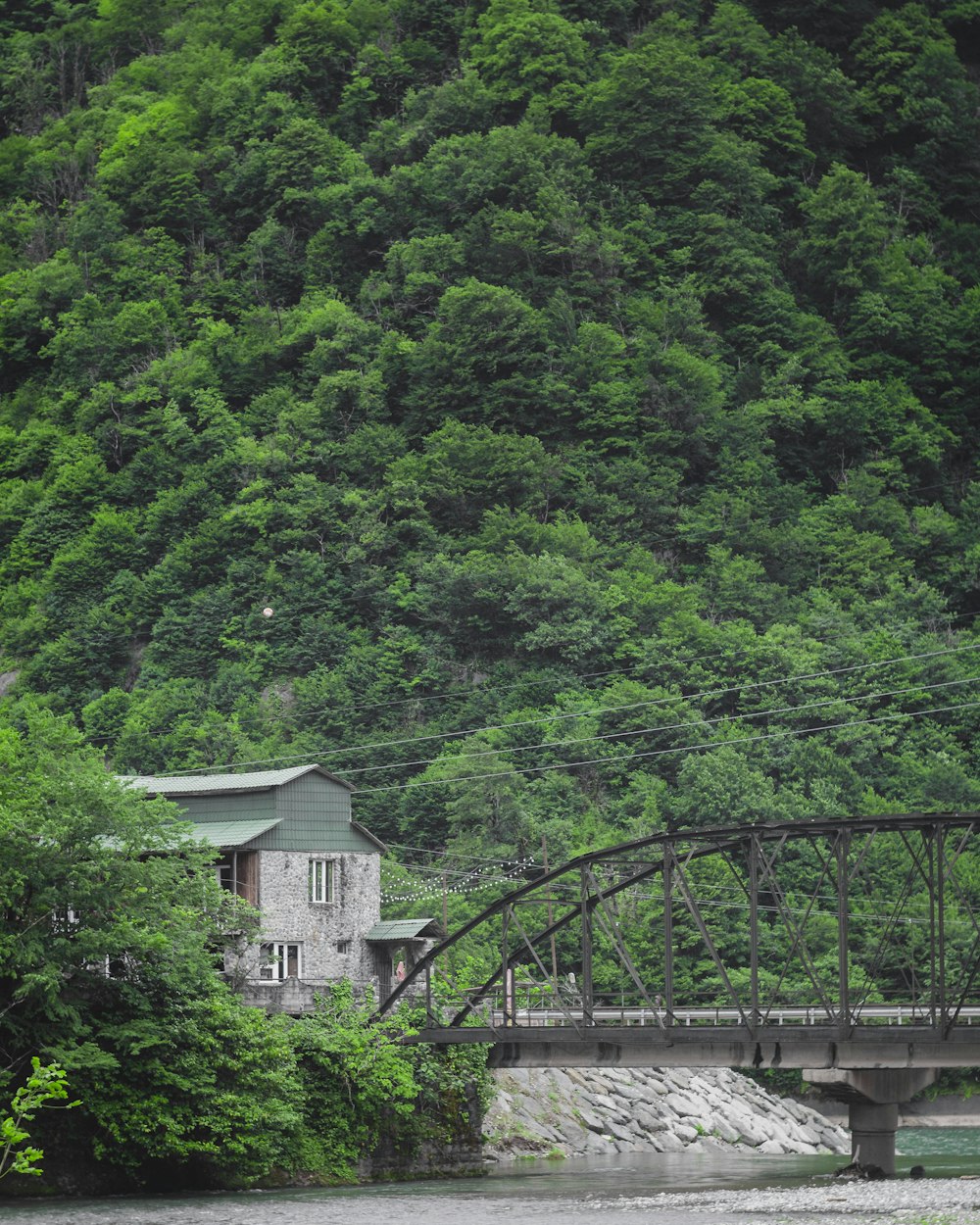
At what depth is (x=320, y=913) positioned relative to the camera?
60.2 meters

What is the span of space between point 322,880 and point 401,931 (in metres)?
3.09

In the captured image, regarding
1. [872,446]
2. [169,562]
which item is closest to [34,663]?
[169,562]

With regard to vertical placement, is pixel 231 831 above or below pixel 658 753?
below

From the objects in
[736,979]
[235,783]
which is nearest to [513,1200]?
[235,783]

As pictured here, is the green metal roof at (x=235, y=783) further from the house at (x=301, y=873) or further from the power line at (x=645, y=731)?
the power line at (x=645, y=731)

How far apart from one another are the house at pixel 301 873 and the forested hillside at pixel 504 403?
29.5 metres

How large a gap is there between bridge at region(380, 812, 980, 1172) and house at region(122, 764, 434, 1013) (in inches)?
88.8

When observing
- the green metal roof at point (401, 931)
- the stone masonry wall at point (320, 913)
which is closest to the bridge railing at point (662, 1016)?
the green metal roof at point (401, 931)

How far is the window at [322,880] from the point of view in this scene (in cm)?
6016

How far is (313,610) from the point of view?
115 metres

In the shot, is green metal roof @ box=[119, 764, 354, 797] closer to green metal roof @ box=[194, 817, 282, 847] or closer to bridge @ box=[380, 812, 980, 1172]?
green metal roof @ box=[194, 817, 282, 847]

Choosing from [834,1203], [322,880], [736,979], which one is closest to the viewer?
[834,1203]

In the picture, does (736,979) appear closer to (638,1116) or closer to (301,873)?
(638,1116)

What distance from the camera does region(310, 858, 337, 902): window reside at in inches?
2368
